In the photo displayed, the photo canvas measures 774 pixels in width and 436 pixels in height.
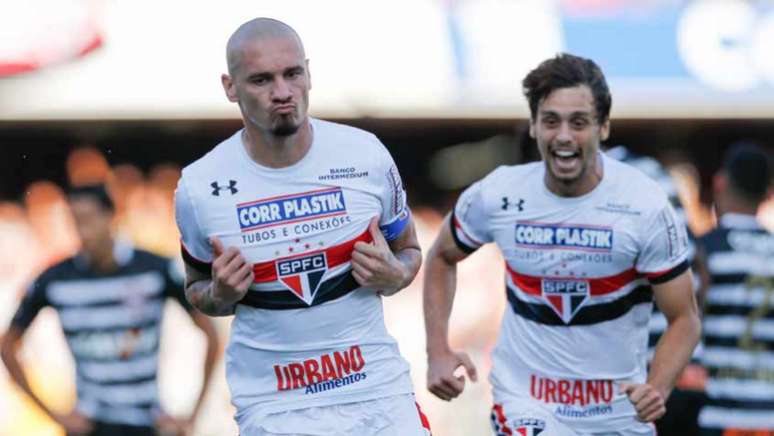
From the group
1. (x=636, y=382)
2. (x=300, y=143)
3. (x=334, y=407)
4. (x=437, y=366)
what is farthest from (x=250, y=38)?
(x=636, y=382)

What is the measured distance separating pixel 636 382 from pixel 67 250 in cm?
686

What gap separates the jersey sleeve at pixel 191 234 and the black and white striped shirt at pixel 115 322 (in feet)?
11.1

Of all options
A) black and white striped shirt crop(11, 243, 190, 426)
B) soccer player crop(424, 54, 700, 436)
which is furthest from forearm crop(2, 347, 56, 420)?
soccer player crop(424, 54, 700, 436)

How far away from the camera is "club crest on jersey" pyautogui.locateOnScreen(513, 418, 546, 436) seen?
723 centimetres

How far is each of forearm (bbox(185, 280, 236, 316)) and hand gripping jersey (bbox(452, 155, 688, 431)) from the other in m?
1.44

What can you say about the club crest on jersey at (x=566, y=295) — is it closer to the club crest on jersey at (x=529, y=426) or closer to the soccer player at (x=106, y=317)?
the club crest on jersey at (x=529, y=426)

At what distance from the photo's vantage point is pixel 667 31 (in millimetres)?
13891

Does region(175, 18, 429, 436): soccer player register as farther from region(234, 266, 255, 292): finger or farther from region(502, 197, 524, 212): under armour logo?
region(502, 197, 524, 212): under armour logo

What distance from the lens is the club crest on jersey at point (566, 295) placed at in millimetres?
7301

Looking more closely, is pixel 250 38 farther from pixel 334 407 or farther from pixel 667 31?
pixel 667 31

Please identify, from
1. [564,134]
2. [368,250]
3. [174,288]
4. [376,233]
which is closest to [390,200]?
[376,233]

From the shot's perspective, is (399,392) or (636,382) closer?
(399,392)

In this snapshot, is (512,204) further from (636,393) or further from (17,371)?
(17,371)

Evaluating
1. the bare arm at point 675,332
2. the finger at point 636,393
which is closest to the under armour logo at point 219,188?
the finger at point 636,393
